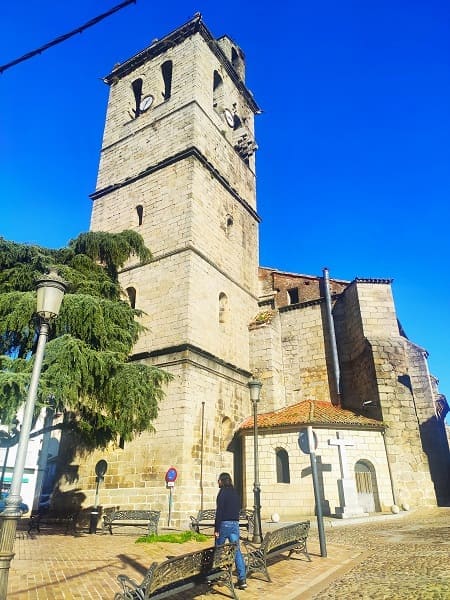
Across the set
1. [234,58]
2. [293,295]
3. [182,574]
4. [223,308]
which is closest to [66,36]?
[182,574]

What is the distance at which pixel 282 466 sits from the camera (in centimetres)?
1563

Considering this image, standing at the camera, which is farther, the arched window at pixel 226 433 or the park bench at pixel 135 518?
the arched window at pixel 226 433

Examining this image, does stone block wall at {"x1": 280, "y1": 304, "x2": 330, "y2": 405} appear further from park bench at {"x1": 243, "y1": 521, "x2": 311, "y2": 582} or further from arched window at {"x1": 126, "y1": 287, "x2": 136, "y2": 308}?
park bench at {"x1": 243, "y1": 521, "x2": 311, "y2": 582}

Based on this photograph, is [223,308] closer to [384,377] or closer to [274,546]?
[384,377]

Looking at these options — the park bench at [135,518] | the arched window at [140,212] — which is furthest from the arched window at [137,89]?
the park bench at [135,518]

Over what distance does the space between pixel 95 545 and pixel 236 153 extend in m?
20.2

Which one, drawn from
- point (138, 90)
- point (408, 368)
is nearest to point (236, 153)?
point (138, 90)

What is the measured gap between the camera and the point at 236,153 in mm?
23938

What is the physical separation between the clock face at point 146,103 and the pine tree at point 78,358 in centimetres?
Answer: 1377

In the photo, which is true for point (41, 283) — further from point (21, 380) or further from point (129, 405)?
point (129, 405)

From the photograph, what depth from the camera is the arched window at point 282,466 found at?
1538 cm

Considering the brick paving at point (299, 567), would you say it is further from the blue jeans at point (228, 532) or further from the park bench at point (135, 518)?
the park bench at point (135, 518)

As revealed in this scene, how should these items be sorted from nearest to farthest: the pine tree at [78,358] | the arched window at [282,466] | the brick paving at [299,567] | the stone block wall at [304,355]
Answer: the brick paving at [299,567]
the pine tree at [78,358]
the arched window at [282,466]
the stone block wall at [304,355]

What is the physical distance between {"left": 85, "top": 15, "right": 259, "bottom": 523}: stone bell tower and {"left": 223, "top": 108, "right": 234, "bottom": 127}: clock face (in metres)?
0.13
